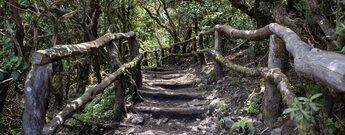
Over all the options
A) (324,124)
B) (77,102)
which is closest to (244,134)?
(324,124)

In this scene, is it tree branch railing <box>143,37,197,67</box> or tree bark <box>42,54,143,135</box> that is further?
tree branch railing <box>143,37,197,67</box>

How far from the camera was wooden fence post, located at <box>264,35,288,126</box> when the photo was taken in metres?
3.81

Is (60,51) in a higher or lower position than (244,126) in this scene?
higher

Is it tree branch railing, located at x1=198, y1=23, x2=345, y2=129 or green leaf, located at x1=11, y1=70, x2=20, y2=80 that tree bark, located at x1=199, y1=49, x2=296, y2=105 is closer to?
tree branch railing, located at x1=198, y1=23, x2=345, y2=129

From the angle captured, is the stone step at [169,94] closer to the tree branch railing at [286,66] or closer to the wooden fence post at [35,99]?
the tree branch railing at [286,66]

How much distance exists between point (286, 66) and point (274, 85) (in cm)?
27

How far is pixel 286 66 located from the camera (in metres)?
3.87

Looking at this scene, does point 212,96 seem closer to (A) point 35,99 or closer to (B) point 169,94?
(B) point 169,94

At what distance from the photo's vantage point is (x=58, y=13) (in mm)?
6934

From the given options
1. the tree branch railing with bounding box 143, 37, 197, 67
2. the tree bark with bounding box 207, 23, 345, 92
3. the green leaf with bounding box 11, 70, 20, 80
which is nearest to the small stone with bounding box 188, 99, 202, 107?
the tree bark with bounding box 207, 23, 345, 92

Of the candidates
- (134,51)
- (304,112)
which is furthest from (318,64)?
(134,51)

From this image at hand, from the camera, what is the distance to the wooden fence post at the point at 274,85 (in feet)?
12.5

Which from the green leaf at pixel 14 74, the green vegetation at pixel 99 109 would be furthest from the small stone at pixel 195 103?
the green leaf at pixel 14 74

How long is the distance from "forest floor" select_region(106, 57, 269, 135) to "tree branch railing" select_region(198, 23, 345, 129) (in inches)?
15.8
